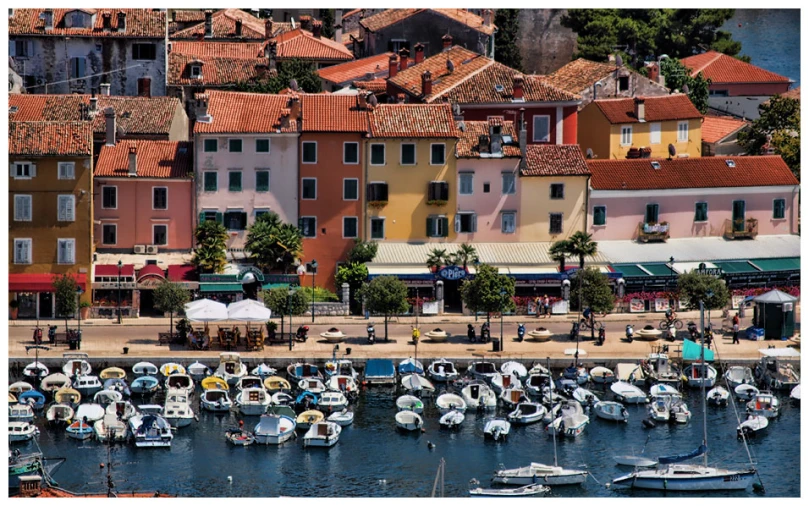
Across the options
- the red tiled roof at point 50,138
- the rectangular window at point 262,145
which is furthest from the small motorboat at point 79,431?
the rectangular window at point 262,145

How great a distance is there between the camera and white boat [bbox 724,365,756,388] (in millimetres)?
113750

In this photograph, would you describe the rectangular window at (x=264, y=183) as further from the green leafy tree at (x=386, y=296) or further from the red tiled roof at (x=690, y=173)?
the red tiled roof at (x=690, y=173)

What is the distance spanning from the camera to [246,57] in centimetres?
Result: 16550

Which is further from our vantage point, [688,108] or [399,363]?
[688,108]

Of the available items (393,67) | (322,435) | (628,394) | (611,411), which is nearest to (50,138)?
(322,435)

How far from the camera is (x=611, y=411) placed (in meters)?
108

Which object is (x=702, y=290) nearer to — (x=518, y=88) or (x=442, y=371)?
(x=442, y=371)

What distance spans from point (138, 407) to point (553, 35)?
86.8 m

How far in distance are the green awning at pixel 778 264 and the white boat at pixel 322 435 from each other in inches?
1492

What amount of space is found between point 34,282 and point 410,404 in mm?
26561
